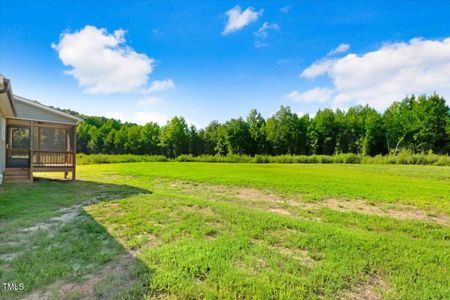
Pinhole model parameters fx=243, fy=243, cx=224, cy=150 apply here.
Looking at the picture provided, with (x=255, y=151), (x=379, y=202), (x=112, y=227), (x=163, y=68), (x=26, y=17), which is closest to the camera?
(x=112, y=227)

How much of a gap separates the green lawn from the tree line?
38431 mm

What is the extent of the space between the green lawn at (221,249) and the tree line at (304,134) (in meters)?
38.4

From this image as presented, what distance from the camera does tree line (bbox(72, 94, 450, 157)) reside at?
1470 inches

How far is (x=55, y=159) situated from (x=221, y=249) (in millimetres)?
11231

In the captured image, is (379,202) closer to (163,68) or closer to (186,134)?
(163,68)

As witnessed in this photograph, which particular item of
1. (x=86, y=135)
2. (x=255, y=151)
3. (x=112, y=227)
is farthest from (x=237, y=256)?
(x=86, y=135)

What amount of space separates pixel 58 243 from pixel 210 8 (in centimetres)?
1036

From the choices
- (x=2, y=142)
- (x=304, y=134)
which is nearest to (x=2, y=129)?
(x=2, y=142)

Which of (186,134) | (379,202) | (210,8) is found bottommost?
(379,202)

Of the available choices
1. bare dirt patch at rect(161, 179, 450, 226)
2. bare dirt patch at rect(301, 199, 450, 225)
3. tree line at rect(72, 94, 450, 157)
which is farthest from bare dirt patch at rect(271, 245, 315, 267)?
tree line at rect(72, 94, 450, 157)

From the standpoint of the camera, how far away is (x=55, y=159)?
11336 millimetres

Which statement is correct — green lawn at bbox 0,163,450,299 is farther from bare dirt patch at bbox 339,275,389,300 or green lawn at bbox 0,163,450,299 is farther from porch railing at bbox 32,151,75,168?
porch railing at bbox 32,151,75,168

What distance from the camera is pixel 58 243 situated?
3.59 meters

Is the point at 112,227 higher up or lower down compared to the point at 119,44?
lower down
